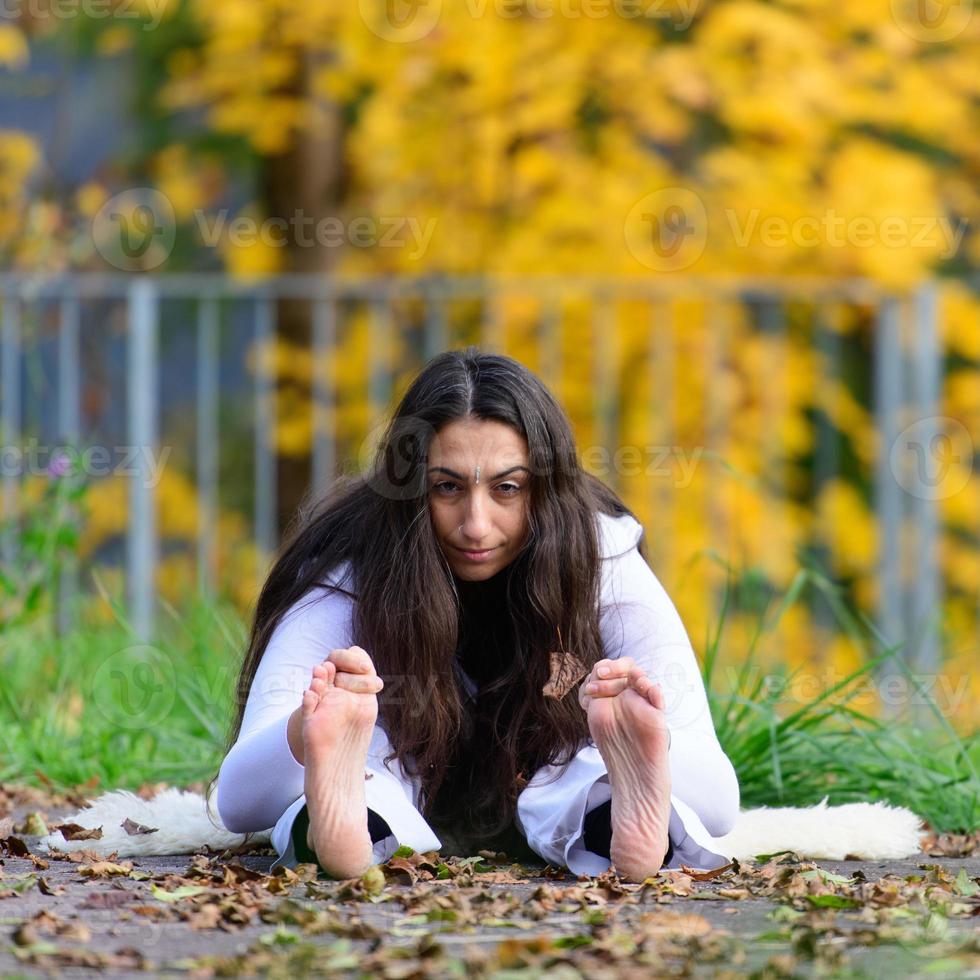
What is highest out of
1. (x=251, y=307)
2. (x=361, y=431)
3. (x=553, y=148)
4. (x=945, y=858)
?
(x=553, y=148)

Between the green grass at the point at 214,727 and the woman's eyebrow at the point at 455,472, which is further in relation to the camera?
the green grass at the point at 214,727

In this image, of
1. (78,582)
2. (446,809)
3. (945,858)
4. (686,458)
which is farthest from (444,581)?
(78,582)

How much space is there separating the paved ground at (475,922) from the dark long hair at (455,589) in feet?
0.71

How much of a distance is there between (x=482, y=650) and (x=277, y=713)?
43 centimetres

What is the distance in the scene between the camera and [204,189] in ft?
22.5

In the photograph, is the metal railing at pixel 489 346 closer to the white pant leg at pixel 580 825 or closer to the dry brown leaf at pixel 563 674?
the dry brown leaf at pixel 563 674

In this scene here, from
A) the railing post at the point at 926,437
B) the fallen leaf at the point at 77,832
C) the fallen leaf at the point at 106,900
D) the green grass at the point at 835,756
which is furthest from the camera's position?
the railing post at the point at 926,437

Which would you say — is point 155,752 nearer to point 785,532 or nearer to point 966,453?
point 785,532

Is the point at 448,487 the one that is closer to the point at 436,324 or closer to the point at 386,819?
the point at 386,819

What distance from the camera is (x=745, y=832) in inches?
113

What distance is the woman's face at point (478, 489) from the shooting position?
8.68 feet

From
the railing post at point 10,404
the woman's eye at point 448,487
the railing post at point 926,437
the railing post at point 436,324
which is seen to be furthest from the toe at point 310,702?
the railing post at point 926,437

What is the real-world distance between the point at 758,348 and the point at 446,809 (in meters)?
3.43

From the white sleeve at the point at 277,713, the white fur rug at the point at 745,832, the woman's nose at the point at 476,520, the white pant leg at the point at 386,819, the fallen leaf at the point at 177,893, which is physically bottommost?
the white fur rug at the point at 745,832
